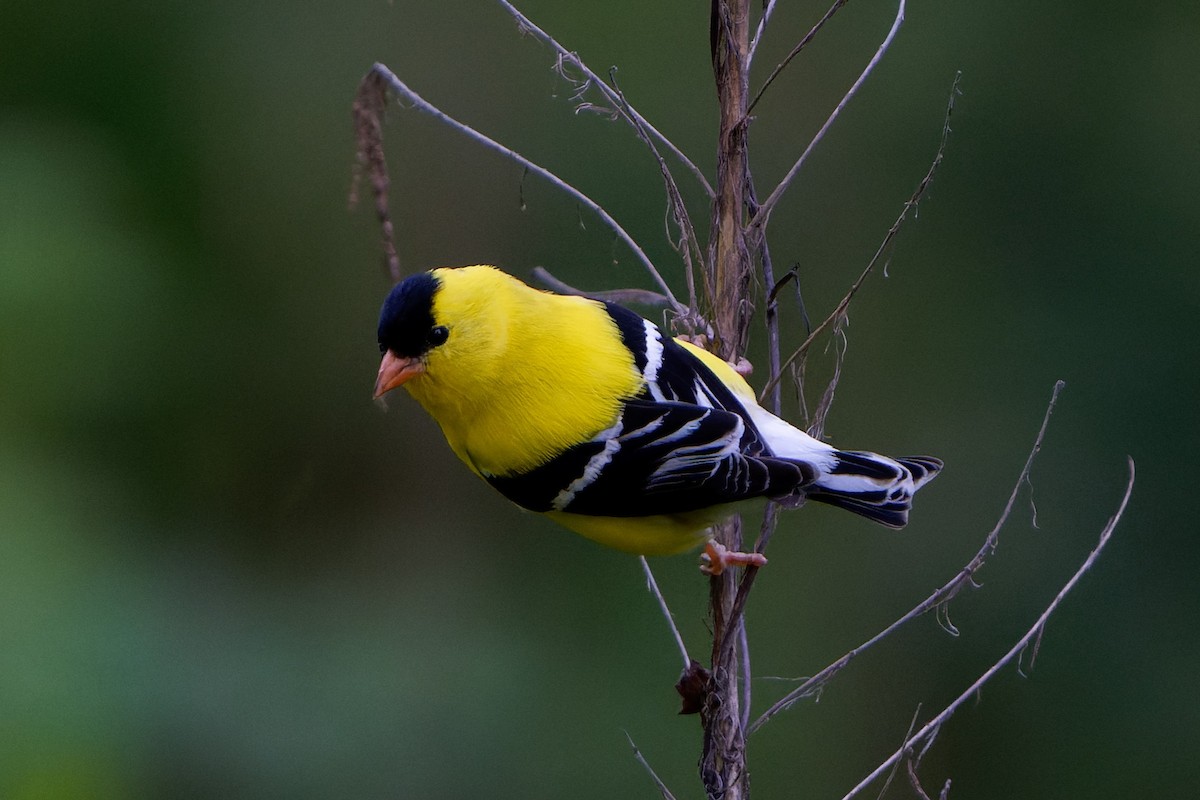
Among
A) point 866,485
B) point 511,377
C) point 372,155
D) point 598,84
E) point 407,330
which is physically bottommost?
point 866,485

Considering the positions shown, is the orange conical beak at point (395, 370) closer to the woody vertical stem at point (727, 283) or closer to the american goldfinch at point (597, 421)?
the american goldfinch at point (597, 421)

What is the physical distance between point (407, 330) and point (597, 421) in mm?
422

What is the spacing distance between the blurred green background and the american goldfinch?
3.28 feet

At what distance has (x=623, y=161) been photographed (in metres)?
3.78

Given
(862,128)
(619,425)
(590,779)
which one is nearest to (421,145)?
(862,128)

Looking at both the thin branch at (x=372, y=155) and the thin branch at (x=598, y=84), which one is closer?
the thin branch at (x=372, y=155)

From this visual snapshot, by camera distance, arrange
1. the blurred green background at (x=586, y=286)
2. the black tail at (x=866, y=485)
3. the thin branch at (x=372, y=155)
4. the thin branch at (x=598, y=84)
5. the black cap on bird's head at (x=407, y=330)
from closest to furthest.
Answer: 1. the thin branch at (x=372, y=155)
2. the thin branch at (x=598, y=84)
3. the black cap on bird's head at (x=407, y=330)
4. the black tail at (x=866, y=485)
5. the blurred green background at (x=586, y=286)

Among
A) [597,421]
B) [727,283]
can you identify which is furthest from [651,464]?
[727,283]

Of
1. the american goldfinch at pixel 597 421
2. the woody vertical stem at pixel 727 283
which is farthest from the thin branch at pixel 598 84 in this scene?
the american goldfinch at pixel 597 421

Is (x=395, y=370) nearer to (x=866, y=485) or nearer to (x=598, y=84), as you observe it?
(x=598, y=84)

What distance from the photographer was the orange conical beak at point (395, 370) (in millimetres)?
2275

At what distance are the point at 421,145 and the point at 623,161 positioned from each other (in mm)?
667

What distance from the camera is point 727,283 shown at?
2090 mm

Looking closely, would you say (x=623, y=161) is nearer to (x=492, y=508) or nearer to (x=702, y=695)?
(x=492, y=508)
